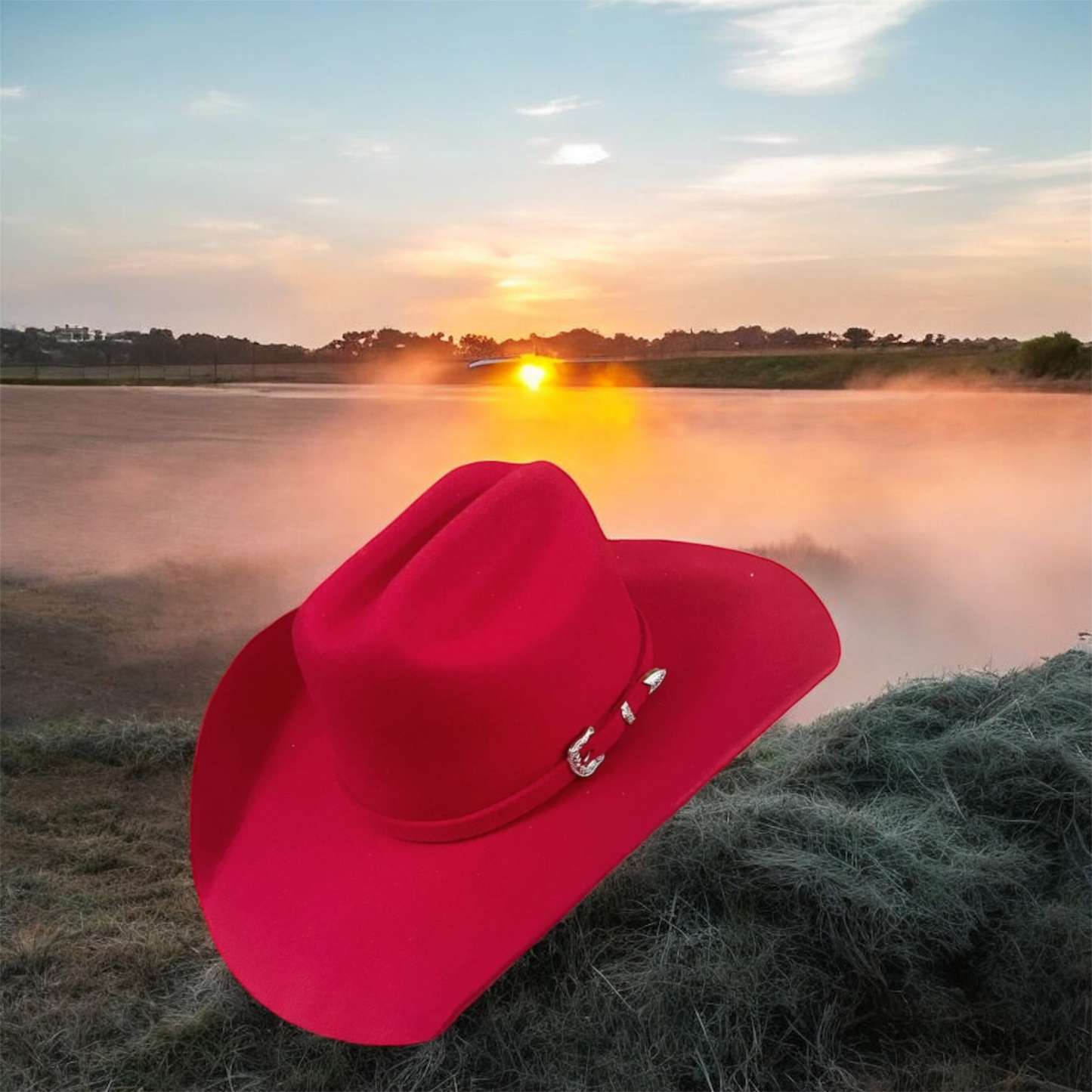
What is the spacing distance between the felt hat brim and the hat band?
0.09 feet

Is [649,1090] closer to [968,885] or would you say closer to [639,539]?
[968,885]

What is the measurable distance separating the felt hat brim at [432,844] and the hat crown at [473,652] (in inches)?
4.1

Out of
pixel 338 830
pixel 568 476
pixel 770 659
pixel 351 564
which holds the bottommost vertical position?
pixel 338 830

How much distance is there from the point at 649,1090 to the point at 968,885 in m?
0.90

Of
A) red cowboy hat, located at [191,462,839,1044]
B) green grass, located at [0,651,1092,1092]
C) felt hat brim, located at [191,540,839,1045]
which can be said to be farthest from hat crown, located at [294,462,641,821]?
green grass, located at [0,651,1092,1092]

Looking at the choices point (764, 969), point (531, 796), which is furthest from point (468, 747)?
point (764, 969)

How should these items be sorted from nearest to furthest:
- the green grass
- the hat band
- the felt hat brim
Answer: the felt hat brim < the hat band < the green grass

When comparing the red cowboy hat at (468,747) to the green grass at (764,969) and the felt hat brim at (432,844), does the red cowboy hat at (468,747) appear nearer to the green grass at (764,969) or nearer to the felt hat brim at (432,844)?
the felt hat brim at (432,844)

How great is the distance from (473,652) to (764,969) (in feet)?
3.45

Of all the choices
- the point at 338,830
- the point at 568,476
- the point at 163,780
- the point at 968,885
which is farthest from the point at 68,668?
the point at 968,885

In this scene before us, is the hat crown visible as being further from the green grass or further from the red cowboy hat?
the green grass

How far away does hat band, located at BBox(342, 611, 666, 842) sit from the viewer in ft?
5.50

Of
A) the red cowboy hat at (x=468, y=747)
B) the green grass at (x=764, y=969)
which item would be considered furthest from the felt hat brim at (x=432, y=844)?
the green grass at (x=764, y=969)

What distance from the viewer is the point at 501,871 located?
1.63 m
